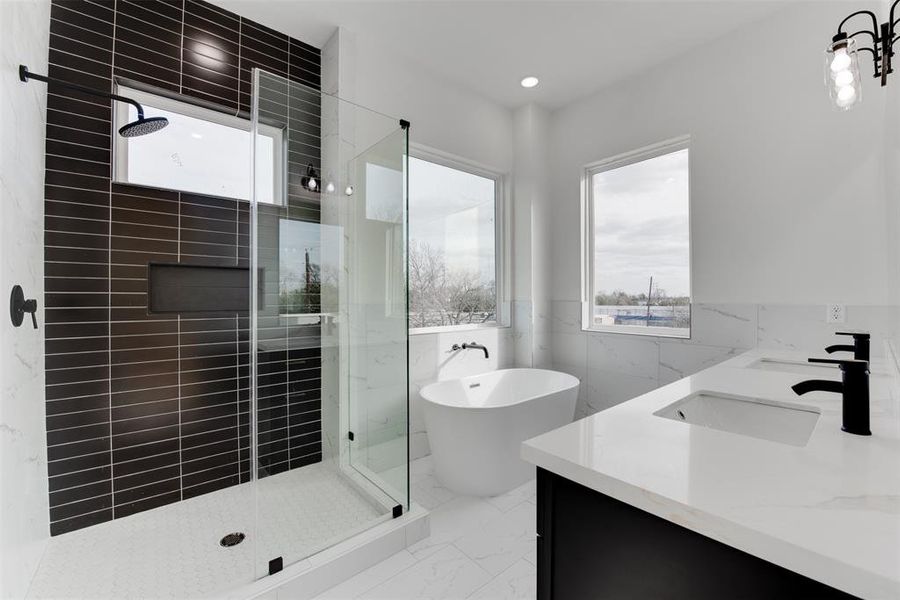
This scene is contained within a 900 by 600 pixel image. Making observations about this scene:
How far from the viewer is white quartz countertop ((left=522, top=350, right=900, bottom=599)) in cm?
49

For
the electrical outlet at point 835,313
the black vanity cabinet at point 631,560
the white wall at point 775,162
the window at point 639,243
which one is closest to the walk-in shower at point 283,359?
the black vanity cabinet at point 631,560

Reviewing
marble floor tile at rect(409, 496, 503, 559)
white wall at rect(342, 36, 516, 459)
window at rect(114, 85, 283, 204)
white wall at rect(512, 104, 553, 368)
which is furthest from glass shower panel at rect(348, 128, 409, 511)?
white wall at rect(512, 104, 553, 368)

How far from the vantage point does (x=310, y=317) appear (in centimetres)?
203

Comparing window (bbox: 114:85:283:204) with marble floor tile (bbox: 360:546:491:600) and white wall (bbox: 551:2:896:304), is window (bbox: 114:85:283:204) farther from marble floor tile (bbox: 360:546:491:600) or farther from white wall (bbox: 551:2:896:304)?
white wall (bbox: 551:2:896:304)

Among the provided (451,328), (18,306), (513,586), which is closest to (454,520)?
(513,586)

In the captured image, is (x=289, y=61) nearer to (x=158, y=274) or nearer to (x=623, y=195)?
(x=158, y=274)

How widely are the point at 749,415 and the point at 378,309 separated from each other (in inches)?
67.6

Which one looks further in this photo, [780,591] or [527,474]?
[527,474]

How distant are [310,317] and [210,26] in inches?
74.1

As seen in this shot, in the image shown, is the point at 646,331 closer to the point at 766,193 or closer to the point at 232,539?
the point at 766,193

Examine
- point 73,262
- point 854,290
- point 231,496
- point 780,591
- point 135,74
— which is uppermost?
point 135,74

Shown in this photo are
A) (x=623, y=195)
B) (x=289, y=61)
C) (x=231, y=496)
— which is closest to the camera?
(x=231, y=496)

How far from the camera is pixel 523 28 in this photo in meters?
2.49

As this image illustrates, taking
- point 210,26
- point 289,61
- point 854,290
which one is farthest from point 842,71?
point 210,26
